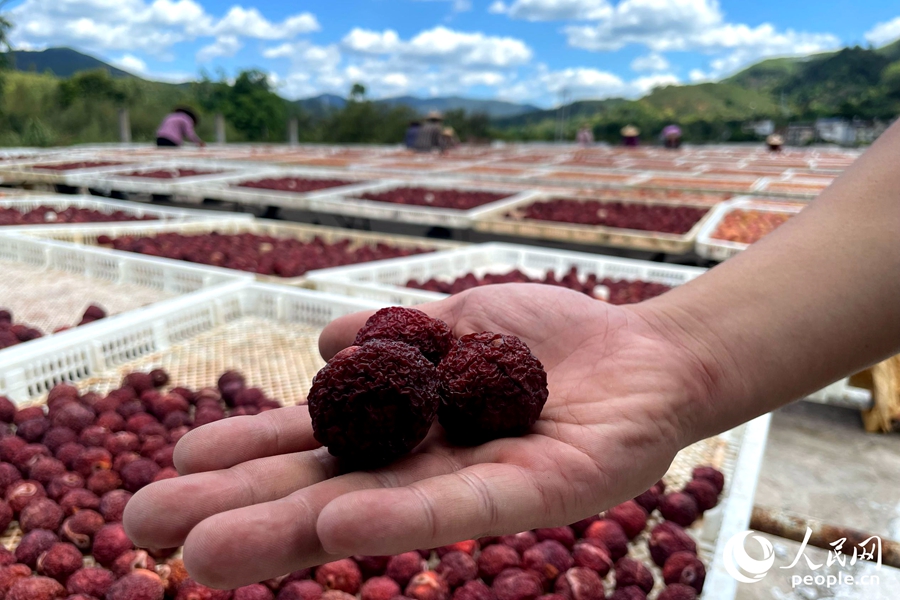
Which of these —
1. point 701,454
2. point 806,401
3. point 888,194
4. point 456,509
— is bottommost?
point 806,401

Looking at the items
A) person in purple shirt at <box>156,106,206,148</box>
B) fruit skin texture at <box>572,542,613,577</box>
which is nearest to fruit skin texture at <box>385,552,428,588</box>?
fruit skin texture at <box>572,542,613,577</box>

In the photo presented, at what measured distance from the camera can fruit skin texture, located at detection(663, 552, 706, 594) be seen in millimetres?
1912

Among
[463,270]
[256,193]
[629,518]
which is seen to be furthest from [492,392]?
[256,193]

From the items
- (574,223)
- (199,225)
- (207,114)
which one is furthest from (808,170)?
(207,114)

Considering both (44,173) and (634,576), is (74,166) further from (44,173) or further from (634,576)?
(634,576)

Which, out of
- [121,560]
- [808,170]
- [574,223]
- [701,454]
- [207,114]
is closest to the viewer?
[121,560]

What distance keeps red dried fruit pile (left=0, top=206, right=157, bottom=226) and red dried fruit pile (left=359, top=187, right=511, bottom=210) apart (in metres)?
3.07

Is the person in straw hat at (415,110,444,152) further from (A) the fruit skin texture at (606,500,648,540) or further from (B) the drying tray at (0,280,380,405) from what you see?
(A) the fruit skin texture at (606,500,648,540)

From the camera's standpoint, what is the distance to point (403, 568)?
1.92 m

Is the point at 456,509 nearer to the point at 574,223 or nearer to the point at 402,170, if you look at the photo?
the point at 574,223

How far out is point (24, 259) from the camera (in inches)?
198

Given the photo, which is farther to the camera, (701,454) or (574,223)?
(574,223)

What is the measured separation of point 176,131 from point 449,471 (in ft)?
67.4

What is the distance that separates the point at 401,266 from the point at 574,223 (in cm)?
294
